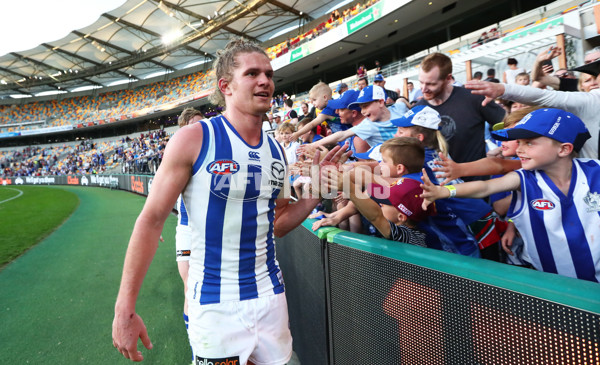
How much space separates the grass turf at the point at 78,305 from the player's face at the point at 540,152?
2.93 meters

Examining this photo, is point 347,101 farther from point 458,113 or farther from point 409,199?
point 409,199

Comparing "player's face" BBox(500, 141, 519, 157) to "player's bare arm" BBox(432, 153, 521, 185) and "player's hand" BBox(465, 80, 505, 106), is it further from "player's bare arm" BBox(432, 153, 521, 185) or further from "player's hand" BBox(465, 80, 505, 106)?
"player's hand" BBox(465, 80, 505, 106)

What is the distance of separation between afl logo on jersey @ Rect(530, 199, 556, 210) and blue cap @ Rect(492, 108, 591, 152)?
305mm

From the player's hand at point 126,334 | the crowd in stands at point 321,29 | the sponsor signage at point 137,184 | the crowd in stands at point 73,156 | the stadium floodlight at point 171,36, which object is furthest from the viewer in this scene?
the crowd in stands at point 73,156

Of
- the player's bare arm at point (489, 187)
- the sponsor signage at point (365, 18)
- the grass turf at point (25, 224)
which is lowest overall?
the grass turf at point (25, 224)

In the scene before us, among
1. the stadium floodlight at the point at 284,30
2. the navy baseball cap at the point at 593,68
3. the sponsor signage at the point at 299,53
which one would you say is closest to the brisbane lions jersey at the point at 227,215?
the navy baseball cap at the point at 593,68

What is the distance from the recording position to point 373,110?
316 cm

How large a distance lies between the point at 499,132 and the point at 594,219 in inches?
23.7

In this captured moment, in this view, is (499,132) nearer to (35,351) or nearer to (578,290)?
(578,290)

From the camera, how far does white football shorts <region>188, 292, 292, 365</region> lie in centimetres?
142

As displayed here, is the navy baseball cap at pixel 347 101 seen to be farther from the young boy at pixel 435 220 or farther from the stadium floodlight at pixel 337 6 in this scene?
the stadium floodlight at pixel 337 6

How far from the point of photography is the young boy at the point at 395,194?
168cm

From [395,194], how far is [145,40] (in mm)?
38857

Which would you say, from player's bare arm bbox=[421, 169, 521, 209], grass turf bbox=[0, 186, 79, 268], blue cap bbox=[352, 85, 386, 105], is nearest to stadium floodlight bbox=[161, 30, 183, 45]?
grass turf bbox=[0, 186, 79, 268]
